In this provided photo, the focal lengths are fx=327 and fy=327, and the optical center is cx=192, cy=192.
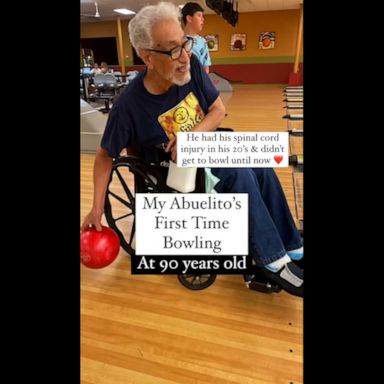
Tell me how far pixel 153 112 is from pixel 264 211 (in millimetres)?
405

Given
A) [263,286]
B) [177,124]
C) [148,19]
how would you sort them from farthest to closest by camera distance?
[263,286] < [177,124] < [148,19]

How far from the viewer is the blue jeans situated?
794mm

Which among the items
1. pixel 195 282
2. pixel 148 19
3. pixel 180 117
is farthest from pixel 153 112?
pixel 195 282

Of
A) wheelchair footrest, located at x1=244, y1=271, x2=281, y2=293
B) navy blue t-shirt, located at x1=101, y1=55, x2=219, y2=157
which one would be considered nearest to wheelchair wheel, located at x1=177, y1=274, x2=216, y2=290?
wheelchair footrest, located at x1=244, y1=271, x2=281, y2=293

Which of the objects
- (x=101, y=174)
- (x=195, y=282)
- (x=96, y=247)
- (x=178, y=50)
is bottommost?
(x=195, y=282)

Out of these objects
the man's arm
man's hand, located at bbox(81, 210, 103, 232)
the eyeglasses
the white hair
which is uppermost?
the white hair

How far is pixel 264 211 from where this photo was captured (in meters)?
0.88

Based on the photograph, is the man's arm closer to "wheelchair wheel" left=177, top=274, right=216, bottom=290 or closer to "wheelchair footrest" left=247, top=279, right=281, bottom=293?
"wheelchair wheel" left=177, top=274, right=216, bottom=290

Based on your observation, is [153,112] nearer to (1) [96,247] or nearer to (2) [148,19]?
(2) [148,19]

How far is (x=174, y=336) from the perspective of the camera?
84 cm

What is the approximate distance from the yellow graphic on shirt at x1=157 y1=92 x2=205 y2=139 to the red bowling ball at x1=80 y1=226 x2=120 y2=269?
32 cm
